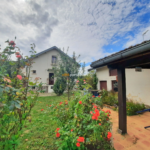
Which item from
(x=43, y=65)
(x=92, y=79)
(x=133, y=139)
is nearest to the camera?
(x=133, y=139)

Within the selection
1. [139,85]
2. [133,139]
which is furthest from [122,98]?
[139,85]

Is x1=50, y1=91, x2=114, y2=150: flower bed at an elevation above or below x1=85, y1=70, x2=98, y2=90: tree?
Answer: below

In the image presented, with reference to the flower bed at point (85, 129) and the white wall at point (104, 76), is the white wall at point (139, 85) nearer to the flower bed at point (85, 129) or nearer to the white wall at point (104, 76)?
the white wall at point (104, 76)

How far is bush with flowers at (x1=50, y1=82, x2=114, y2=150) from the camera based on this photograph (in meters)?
1.65

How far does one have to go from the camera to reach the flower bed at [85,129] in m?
1.65

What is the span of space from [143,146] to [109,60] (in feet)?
7.39

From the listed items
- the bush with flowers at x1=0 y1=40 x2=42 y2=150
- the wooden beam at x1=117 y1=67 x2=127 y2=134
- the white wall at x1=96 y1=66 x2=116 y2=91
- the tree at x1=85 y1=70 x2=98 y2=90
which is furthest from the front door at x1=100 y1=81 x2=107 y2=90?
the bush with flowers at x1=0 y1=40 x2=42 y2=150

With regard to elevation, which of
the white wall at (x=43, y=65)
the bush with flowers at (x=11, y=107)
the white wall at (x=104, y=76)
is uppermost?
the white wall at (x=43, y=65)

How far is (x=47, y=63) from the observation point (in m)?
14.4

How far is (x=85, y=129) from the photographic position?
5.67 ft

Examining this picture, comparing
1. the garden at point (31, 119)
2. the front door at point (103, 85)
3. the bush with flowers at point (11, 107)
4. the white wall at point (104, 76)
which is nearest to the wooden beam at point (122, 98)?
the garden at point (31, 119)

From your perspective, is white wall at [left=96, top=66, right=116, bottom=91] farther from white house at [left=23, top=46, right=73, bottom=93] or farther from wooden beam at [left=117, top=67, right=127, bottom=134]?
white house at [left=23, top=46, right=73, bottom=93]

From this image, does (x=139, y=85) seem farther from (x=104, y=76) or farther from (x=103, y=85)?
(x=103, y=85)

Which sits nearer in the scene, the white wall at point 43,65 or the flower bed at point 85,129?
the flower bed at point 85,129
